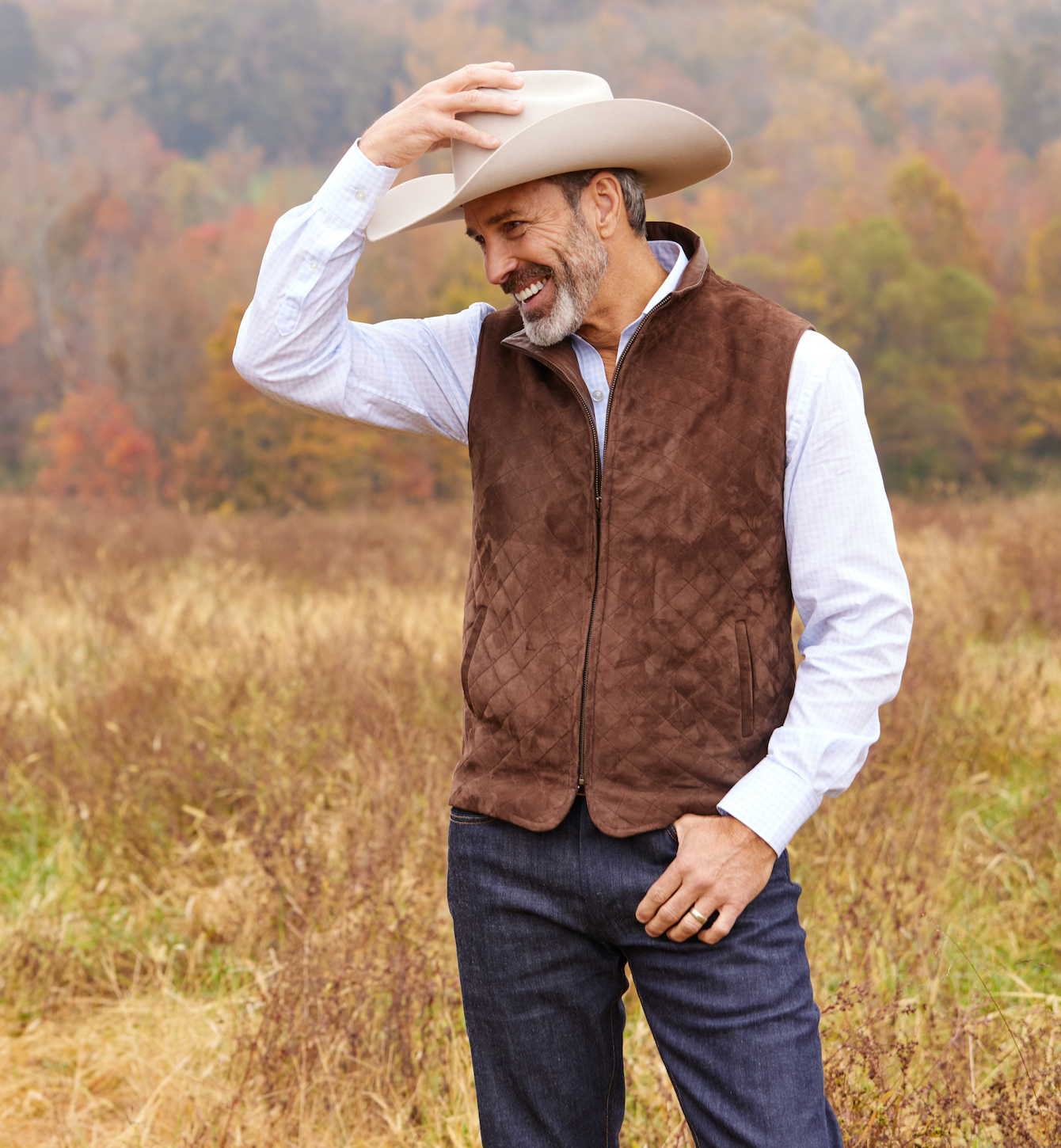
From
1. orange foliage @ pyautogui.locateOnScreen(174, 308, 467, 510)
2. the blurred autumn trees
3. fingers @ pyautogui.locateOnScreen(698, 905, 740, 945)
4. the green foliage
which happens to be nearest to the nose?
fingers @ pyautogui.locateOnScreen(698, 905, 740, 945)

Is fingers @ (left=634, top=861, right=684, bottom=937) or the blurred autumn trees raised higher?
the blurred autumn trees

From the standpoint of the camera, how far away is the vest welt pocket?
166 cm

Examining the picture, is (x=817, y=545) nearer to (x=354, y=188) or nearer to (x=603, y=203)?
(x=603, y=203)

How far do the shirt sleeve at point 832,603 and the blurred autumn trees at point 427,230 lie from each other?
22.6 meters

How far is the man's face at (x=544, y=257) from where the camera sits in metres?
1.75

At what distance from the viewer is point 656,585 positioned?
1.66 m

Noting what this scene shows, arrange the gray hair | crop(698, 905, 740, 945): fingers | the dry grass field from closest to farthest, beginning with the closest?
crop(698, 905, 740, 945): fingers, the gray hair, the dry grass field

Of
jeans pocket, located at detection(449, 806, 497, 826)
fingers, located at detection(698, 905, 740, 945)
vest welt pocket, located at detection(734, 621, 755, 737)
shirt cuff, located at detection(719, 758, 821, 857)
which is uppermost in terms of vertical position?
vest welt pocket, located at detection(734, 621, 755, 737)

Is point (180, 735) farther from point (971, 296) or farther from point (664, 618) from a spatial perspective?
point (971, 296)

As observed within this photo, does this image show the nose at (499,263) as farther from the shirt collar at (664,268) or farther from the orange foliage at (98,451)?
the orange foliage at (98,451)

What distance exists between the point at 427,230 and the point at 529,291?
41437 mm

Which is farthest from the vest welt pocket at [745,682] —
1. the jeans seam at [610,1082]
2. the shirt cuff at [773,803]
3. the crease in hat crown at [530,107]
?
the crease in hat crown at [530,107]

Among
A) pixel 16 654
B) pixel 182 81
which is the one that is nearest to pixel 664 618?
pixel 16 654

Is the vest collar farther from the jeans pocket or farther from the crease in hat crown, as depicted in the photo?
the jeans pocket
